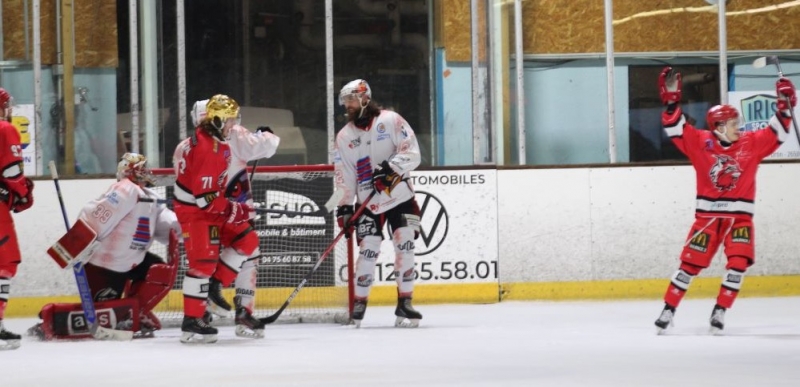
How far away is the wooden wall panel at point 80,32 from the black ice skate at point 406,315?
350 centimetres

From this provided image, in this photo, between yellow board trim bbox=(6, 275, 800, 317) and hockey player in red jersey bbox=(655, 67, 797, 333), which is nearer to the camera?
hockey player in red jersey bbox=(655, 67, 797, 333)

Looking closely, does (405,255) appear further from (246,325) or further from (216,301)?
(216,301)

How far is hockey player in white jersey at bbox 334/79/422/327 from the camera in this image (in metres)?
7.34

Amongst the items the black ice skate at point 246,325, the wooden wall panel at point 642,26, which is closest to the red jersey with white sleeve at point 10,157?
the black ice skate at point 246,325

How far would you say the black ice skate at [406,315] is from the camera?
7.34 meters

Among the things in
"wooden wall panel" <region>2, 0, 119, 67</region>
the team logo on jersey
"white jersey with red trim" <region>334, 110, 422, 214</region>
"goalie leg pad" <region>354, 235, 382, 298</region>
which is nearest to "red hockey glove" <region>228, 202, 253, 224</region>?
"white jersey with red trim" <region>334, 110, 422, 214</region>

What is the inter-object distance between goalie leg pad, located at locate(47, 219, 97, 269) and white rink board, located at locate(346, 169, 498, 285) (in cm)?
245

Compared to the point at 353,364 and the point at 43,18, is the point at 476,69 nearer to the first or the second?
the point at 43,18

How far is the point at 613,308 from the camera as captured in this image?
27.4 ft

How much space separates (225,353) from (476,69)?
4.00 metres

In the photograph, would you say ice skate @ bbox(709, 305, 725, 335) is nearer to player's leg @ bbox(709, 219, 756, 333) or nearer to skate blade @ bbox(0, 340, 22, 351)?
player's leg @ bbox(709, 219, 756, 333)

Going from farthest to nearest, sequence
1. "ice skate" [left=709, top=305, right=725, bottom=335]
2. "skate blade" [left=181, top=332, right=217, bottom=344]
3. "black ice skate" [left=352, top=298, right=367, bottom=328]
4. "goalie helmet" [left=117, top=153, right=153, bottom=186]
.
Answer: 1. "black ice skate" [left=352, top=298, right=367, bottom=328]
2. "goalie helmet" [left=117, top=153, right=153, bottom=186]
3. "ice skate" [left=709, top=305, right=725, bottom=335]
4. "skate blade" [left=181, top=332, right=217, bottom=344]

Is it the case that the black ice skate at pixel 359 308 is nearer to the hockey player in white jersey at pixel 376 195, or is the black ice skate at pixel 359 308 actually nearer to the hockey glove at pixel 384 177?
the hockey player in white jersey at pixel 376 195

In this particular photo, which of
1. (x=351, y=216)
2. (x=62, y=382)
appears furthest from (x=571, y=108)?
(x=62, y=382)
